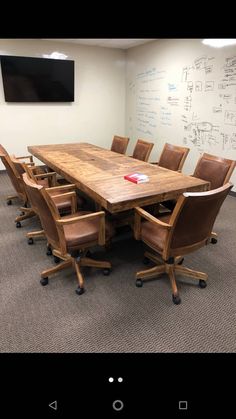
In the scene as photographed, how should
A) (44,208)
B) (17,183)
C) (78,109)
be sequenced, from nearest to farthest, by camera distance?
(44,208), (17,183), (78,109)

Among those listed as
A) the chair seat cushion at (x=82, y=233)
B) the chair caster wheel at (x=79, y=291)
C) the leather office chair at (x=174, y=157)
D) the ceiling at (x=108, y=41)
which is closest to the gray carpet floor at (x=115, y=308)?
the chair caster wheel at (x=79, y=291)

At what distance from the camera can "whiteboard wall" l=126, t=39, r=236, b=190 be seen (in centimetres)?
366

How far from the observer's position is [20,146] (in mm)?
5020

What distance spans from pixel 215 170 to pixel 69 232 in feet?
4.84

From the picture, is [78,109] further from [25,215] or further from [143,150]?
[25,215]

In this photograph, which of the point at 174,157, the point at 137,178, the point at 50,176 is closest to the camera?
the point at 137,178

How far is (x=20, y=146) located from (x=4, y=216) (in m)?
2.26

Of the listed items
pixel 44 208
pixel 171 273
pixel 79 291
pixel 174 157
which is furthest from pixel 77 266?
pixel 174 157

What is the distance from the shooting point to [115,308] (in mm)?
1808

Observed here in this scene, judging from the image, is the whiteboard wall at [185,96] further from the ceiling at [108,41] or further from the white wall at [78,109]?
the white wall at [78,109]

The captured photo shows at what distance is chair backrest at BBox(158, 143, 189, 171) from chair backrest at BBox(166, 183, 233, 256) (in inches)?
54.6
